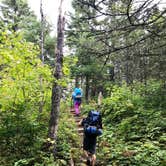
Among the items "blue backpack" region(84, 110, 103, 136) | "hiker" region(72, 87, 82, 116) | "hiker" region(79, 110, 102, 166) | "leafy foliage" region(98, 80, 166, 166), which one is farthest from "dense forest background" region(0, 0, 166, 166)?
"hiker" region(72, 87, 82, 116)

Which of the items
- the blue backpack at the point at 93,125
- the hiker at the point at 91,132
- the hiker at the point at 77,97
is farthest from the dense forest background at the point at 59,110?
the hiker at the point at 77,97

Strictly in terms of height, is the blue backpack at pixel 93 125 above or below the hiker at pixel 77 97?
below

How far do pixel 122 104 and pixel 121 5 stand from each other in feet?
32.3

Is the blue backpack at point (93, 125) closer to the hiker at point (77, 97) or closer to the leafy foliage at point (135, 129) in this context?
the leafy foliage at point (135, 129)

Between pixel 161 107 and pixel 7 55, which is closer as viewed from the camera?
pixel 7 55

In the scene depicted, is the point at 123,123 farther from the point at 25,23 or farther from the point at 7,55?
the point at 25,23

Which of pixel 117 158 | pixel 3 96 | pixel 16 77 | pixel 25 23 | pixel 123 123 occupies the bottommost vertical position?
pixel 117 158

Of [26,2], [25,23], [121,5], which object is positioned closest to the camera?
[121,5]

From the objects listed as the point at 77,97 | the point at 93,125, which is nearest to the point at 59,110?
the point at 93,125

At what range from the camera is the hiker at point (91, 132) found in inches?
388

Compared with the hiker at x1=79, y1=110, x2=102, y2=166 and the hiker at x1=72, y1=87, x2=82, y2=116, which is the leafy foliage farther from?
the hiker at x1=72, y1=87, x2=82, y2=116

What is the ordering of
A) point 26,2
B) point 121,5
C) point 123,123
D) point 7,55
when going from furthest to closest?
point 26,2
point 123,123
point 7,55
point 121,5

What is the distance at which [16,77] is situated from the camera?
35.4ft

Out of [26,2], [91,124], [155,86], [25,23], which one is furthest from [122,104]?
[26,2]
